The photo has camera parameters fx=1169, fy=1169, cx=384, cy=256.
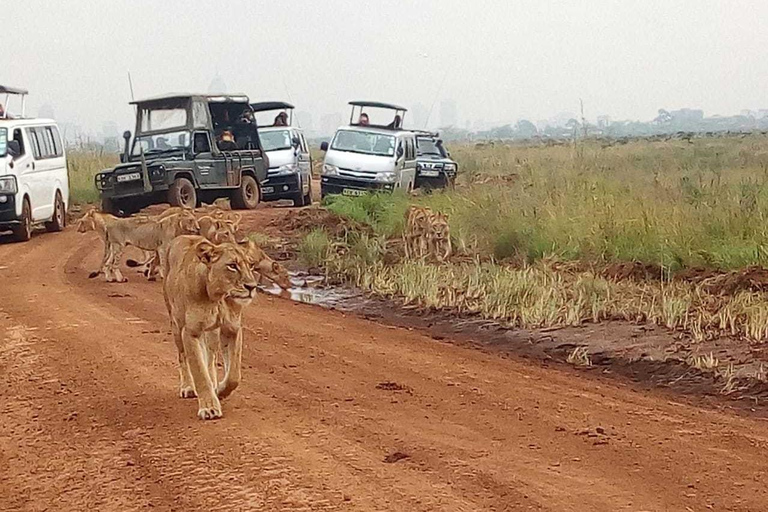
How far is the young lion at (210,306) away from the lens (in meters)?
6.52

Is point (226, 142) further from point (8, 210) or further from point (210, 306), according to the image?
point (210, 306)

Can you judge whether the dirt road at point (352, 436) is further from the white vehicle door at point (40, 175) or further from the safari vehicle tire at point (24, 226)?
the white vehicle door at point (40, 175)

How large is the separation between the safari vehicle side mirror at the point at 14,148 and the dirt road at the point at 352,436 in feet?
30.8

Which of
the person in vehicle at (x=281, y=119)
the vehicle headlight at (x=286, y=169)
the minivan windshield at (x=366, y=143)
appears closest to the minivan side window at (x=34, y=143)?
the minivan windshield at (x=366, y=143)

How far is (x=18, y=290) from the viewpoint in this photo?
12.7 metres

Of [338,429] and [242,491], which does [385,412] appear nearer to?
[338,429]

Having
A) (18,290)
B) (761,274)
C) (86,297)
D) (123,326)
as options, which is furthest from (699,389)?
(18,290)

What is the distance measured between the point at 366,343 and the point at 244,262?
3058mm

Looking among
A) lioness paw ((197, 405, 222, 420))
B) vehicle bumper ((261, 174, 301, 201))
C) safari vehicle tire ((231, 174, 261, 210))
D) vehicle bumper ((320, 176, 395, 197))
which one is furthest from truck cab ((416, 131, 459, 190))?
lioness paw ((197, 405, 222, 420))

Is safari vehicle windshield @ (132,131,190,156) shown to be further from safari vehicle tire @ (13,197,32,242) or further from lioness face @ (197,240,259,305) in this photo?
lioness face @ (197,240,259,305)

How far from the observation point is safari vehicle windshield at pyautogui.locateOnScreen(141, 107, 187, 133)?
2250 centimetres

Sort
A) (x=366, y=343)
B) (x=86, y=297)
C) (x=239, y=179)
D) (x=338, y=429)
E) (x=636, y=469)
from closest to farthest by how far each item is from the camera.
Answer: (x=636, y=469), (x=338, y=429), (x=366, y=343), (x=86, y=297), (x=239, y=179)

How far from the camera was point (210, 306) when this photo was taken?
263 inches

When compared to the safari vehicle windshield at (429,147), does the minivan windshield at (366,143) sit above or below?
above
